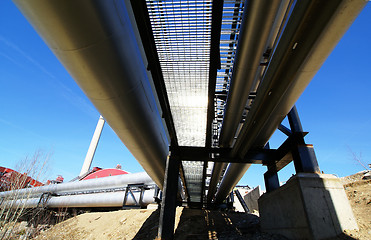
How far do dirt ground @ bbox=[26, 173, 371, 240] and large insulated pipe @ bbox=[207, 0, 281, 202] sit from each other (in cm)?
302

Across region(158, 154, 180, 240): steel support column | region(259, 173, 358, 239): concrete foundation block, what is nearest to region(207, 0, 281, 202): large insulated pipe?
region(259, 173, 358, 239): concrete foundation block

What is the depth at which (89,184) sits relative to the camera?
56.1 ft

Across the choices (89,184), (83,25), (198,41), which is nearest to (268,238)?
(198,41)

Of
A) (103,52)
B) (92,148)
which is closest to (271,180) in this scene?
(103,52)

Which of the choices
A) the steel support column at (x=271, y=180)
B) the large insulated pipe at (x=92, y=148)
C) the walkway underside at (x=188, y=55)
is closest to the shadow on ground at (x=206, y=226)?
the steel support column at (x=271, y=180)

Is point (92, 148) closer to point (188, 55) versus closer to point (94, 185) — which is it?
point (94, 185)

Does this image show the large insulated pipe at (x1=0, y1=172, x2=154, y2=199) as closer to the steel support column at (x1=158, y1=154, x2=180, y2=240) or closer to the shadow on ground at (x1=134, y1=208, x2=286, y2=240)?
the shadow on ground at (x1=134, y1=208, x2=286, y2=240)

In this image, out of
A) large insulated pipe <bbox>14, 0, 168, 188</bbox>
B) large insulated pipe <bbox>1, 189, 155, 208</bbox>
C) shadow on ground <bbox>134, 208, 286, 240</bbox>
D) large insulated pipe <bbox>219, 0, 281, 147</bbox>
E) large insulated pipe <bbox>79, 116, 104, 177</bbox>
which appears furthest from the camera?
large insulated pipe <bbox>79, 116, 104, 177</bbox>

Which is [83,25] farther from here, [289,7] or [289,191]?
[289,191]

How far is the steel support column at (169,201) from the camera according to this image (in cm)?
515

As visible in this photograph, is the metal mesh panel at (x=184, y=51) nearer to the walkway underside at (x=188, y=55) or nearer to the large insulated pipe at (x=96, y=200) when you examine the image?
the walkway underside at (x=188, y=55)

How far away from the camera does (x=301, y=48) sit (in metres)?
2.61

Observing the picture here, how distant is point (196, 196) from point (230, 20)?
1192cm

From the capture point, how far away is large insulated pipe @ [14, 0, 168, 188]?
1.97 metres
